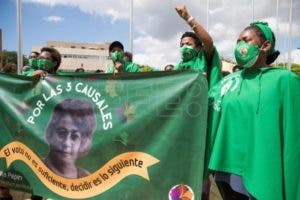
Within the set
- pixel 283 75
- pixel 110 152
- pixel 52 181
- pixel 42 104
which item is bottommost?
pixel 52 181

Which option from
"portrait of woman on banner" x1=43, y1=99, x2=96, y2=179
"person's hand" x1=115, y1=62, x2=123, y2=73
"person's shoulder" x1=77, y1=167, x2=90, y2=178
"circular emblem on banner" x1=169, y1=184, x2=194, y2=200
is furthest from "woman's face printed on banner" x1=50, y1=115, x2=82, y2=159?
"person's hand" x1=115, y1=62, x2=123, y2=73

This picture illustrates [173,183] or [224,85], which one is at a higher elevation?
[224,85]

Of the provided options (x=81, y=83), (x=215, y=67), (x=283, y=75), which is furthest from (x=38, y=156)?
(x=283, y=75)

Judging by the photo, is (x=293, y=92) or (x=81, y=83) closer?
(x=293, y=92)

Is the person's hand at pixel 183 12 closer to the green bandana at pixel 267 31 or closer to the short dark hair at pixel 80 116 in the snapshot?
the green bandana at pixel 267 31

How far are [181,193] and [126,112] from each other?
2.70 ft

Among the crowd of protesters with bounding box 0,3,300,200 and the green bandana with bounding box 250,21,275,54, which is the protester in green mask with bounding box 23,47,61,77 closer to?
the crowd of protesters with bounding box 0,3,300,200

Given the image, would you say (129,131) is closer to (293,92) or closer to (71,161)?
(71,161)

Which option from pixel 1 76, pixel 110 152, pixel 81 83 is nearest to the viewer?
pixel 110 152

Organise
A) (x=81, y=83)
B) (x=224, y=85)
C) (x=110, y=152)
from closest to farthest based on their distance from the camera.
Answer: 1. (x=224, y=85)
2. (x=110, y=152)
3. (x=81, y=83)

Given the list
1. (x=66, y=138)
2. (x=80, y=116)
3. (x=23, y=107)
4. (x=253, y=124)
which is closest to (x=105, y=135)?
(x=80, y=116)

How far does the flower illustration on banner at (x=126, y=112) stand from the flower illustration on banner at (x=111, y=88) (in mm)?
137

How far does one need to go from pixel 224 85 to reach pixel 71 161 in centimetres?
161

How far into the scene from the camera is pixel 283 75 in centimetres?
275
